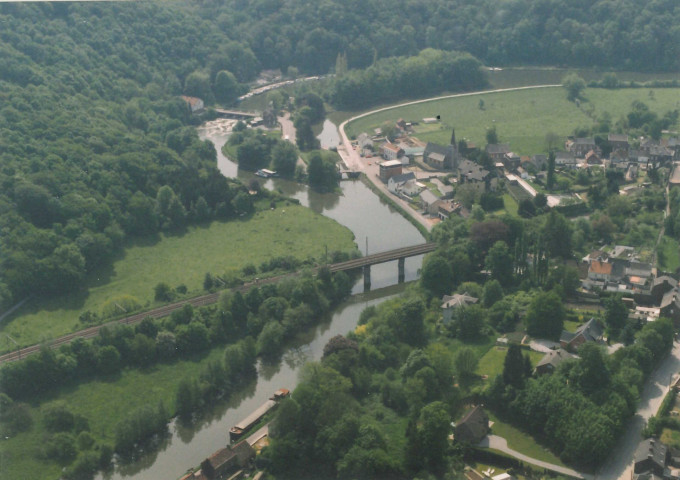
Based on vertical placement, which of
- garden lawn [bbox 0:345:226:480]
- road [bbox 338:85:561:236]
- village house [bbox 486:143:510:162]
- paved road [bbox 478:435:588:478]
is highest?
village house [bbox 486:143:510:162]

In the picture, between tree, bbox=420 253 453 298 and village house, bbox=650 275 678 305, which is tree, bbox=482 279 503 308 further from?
village house, bbox=650 275 678 305

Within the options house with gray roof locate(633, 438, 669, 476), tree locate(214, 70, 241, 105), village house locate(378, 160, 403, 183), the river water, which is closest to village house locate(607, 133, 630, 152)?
village house locate(378, 160, 403, 183)

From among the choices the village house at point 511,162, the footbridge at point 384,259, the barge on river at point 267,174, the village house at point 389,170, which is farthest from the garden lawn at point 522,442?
the barge on river at point 267,174

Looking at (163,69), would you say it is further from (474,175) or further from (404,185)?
(474,175)

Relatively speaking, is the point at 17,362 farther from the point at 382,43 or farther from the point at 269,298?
the point at 382,43

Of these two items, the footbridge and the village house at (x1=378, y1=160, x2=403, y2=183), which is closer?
the footbridge

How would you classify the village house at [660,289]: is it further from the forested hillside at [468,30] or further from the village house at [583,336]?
the forested hillside at [468,30]

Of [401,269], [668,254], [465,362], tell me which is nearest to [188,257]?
[401,269]
